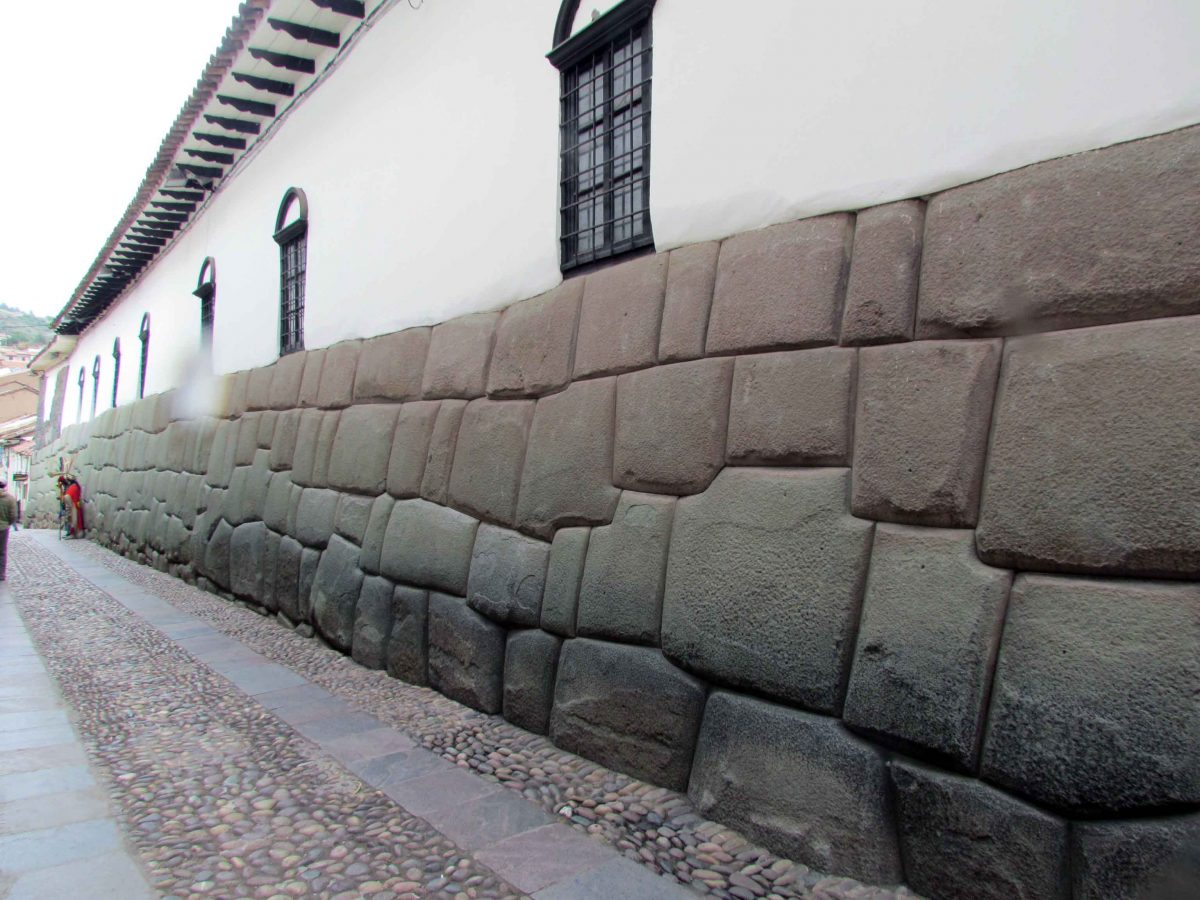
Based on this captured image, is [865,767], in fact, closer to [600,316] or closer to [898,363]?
[898,363]

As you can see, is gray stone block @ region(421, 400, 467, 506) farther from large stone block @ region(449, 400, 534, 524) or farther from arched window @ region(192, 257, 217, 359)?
arched window @ region(192, 257, 217, 359)

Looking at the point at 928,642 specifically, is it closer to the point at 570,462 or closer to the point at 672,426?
the point at 672,426

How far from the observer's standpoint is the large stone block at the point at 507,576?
3471 mm

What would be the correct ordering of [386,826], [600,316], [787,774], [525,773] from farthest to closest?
[600,316] < [525,773] < [386,826] < [787,774]

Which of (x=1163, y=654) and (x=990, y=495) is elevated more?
(x=990, y=495)

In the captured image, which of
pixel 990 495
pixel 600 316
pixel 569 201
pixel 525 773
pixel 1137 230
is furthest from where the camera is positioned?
pixel 569 201

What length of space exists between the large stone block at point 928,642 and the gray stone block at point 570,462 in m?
1.27

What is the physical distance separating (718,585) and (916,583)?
71 centimetres

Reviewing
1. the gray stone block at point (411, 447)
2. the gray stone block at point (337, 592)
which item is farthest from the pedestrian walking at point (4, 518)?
the gray stone block at point (411, 447)

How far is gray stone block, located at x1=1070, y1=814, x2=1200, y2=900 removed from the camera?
1559 mm

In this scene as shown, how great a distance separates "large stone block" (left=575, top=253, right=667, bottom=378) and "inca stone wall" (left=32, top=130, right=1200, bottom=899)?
0.01m

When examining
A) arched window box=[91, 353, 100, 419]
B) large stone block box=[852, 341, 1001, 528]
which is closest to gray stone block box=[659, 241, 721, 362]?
large stone block box=[852, 341, 1001, 528]

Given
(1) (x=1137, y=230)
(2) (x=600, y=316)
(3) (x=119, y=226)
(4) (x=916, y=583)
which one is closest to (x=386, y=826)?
(4) (x=916, y=583)

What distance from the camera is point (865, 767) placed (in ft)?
6.97
